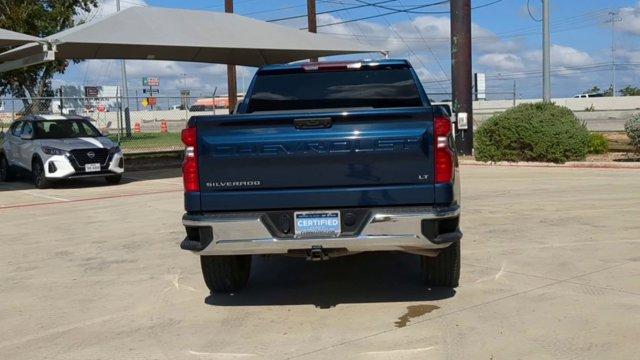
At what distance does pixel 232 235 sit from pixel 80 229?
5.60 m

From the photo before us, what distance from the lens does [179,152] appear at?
24062 mm

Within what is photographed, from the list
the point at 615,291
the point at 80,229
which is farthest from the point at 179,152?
the point at 615,291

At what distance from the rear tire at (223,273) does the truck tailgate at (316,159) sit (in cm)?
85

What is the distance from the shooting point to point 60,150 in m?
A: 15.1

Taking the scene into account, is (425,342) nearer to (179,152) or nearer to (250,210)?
(250,210)

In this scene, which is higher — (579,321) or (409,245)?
(409,245)

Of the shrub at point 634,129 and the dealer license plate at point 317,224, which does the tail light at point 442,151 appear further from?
the shrub at point 634,129

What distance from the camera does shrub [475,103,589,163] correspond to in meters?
16.5

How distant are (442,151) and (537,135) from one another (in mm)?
12633

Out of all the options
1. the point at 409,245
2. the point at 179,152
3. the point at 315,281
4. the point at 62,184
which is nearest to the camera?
the point at 409,245

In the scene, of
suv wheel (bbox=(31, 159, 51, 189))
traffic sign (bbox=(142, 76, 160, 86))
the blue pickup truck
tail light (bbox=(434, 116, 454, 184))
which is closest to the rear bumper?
the blue pickup truck

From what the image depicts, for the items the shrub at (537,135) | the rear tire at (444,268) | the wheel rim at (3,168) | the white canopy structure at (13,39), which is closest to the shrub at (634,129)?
the shrub at (537,135)

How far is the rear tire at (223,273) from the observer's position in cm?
576

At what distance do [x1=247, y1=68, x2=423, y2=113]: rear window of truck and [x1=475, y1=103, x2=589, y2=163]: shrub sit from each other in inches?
434
